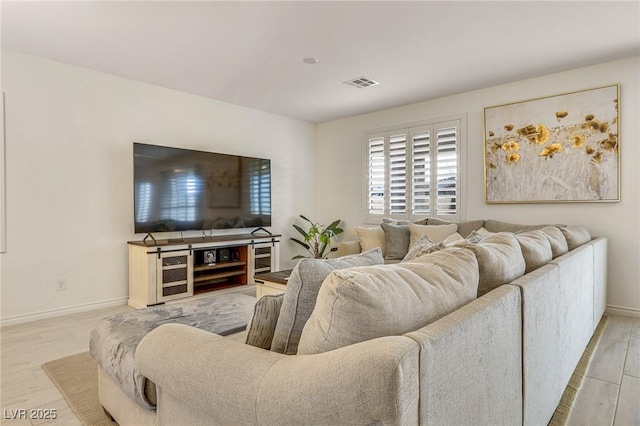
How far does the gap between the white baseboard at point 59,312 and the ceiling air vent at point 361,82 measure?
3.41 m

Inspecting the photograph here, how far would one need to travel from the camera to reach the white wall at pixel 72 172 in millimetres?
3270

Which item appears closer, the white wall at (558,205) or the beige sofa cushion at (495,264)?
the beige sofa cushion at (495,264)

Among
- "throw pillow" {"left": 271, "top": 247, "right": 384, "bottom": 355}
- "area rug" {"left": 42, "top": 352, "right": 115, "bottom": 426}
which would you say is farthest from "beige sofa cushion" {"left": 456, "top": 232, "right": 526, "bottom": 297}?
"area rug" {"left": 42, "top": 352, "right": 115, "bottom": 426}

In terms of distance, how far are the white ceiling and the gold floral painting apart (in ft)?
1.16

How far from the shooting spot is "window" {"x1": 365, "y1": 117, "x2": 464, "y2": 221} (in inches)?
178

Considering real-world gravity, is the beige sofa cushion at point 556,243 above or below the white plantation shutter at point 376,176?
below

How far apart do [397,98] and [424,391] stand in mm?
4336

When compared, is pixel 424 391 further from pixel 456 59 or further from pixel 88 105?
pixel 88 105

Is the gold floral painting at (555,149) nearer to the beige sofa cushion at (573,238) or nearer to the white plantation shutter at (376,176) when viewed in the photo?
the beige sofa cushion at (573,238)

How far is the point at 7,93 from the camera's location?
323 centimetres

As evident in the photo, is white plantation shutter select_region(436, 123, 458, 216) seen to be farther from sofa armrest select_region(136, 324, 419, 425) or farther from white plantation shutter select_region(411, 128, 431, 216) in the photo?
sofa armrest select_region(136, 324, 419, 425)

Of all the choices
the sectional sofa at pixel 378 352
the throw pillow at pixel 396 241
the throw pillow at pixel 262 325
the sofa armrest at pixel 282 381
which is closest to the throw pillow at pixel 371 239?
the throw pillow at pixel 396 241

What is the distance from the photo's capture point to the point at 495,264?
4.54 ft

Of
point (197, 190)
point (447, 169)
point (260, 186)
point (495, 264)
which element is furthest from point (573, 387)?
point (260, 186)
